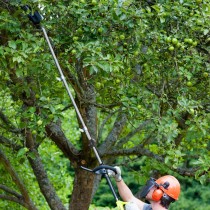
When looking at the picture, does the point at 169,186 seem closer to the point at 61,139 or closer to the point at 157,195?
the point at 157,195

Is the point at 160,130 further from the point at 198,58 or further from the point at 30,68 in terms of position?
the point at 30,68

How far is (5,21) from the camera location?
16.2ft

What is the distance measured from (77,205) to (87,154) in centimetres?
73

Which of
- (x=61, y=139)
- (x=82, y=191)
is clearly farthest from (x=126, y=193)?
(x=82, y=191)

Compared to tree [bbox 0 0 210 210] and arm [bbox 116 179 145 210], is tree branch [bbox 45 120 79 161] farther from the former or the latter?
arm [bbox 116 179 145 210]

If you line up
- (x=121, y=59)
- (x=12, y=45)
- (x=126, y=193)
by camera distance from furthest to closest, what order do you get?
(x=121, y=59) < (x=126, y=193) < (x=12, y=45)

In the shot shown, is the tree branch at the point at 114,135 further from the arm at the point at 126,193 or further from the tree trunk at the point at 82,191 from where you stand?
the arm at the point at 126,193

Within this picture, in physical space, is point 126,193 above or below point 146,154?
above

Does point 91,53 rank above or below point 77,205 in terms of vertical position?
above

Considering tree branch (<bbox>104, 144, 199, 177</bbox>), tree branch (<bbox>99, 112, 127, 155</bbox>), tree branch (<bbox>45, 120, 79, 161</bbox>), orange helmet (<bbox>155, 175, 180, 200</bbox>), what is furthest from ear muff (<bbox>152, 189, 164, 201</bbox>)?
tree branch (<bbox>99, 112, 127, 155</bbox>)

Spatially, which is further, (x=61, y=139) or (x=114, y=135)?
(x=114, y=135)

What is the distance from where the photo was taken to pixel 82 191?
7.53m

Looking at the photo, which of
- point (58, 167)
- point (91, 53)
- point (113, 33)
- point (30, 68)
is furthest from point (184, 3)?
point (58, 167)

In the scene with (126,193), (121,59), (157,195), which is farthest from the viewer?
(121,59)
